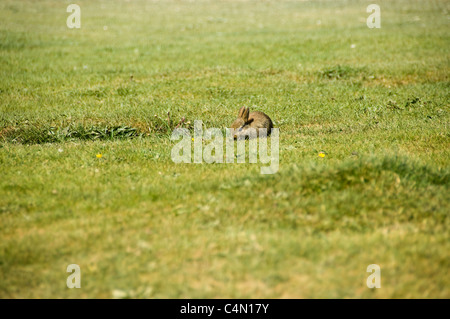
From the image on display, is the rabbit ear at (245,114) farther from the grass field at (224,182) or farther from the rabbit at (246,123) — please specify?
the grass field at (224,182)

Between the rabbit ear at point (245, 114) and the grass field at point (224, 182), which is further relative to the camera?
the rabbit ear at point (245, 114)

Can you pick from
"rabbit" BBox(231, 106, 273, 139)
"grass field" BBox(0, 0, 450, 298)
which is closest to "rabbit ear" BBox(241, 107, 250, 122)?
"rabbit" BBox(231, 106, 273, 139)

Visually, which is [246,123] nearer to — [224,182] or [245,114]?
[245,114]

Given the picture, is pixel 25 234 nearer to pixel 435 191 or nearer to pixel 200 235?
pixel 200 235

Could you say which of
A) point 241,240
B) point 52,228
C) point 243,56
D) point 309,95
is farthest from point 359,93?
point 52,228

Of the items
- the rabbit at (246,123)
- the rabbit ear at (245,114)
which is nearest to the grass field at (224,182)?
the rabbit at (246,123)

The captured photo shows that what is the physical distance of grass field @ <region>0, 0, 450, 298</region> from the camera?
13.9 ft

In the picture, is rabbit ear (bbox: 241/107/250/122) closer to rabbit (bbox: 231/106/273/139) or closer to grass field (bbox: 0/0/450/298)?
rabbit (bbox: 231/106/273/139)

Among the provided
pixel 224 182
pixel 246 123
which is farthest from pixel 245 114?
pixel 224 182

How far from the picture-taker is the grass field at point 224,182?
4250 mm

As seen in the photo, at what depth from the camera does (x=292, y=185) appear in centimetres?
551

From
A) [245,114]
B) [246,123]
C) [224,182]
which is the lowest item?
[224,182]

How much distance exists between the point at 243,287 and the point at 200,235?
0.93 meters

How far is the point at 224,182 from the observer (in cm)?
589
